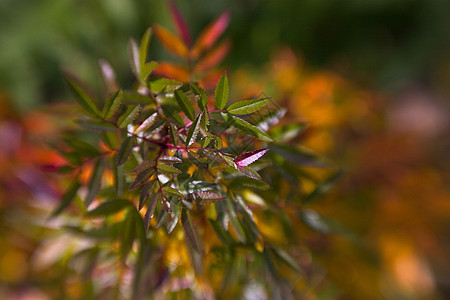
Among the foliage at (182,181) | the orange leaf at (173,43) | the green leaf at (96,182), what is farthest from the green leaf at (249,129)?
the orange leaf at (173,43)

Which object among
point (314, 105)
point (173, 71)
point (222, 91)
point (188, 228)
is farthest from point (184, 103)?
point (314, 105)

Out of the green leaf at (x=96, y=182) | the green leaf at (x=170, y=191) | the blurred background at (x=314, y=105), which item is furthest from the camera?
the blurred background at (x=314, y=105)

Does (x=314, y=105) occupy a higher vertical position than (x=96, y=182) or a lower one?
lower

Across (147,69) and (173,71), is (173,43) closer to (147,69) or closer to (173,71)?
(173,71)

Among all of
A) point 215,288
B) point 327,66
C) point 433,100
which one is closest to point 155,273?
point 215,288

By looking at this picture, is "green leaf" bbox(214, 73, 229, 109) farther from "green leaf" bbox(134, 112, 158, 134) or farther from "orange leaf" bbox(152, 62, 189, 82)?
"orange leaf" bbox(152, 62, 189, 82)

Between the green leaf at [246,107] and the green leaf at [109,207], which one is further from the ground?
the green leaf at [246,107]

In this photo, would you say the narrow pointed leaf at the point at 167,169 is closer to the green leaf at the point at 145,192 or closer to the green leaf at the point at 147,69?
the green leaf at the point at 145,192
